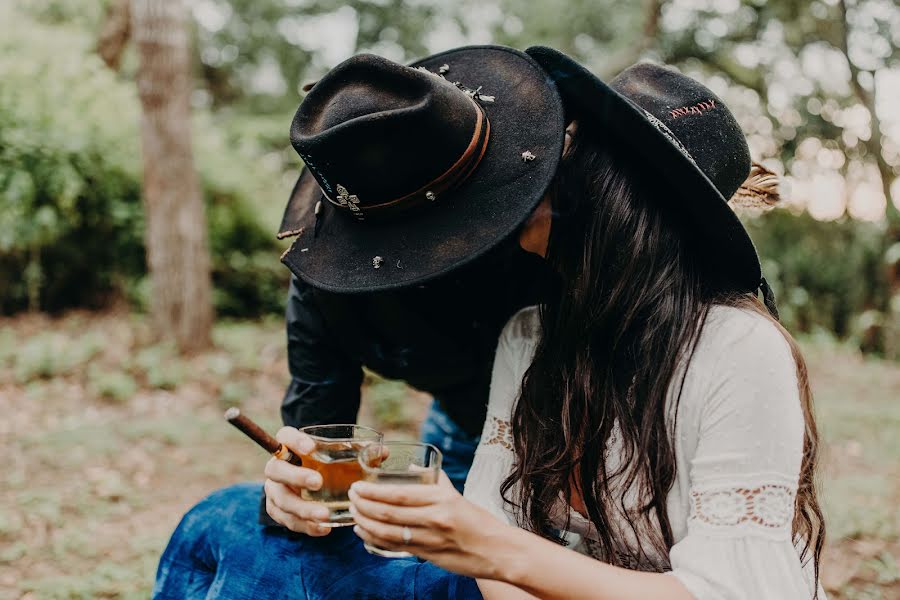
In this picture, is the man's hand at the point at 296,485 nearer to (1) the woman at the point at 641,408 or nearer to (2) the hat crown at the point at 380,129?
(1) the woman at the point at 641,408

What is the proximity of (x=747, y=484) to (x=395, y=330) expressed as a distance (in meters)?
1.12

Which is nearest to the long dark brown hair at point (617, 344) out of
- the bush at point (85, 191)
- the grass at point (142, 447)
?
the grass at point (142, 447)

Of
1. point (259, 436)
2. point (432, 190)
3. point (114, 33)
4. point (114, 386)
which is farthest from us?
point (114, 33)

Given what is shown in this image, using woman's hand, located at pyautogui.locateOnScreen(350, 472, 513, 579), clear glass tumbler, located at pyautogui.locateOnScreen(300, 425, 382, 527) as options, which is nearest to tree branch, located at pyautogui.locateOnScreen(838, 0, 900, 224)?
clear glass tumbler, located at pyautogui.locateOnScreen(300, 425, 382, 527)

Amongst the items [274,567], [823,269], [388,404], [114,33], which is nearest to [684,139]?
[274,567]

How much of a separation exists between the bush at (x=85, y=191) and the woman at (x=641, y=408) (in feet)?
19.6

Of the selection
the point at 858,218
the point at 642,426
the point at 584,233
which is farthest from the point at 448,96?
the point at 858,218

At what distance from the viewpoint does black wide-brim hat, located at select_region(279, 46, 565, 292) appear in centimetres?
153

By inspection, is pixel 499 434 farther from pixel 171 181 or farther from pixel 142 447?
pixel 171 181

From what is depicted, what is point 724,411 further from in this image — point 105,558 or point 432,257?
point 105,558

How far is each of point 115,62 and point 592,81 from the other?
30.7 feet

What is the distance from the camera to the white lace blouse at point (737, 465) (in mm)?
1423

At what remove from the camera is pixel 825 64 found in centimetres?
1201

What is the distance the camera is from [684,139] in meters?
1.68
